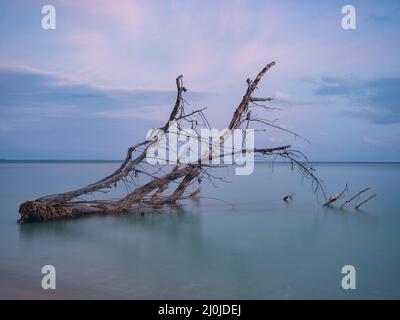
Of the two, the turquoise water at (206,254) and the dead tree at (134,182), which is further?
the dead tree at (134,182)

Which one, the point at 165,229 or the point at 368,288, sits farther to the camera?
the point at 165,229

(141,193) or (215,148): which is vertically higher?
(215,148)

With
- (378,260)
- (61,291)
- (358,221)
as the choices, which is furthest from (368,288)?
(358,221)

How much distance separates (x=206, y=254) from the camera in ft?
17.2

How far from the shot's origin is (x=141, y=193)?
7691 mm

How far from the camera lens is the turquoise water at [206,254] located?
13.3ft

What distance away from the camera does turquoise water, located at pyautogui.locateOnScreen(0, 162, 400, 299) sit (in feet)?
13.3

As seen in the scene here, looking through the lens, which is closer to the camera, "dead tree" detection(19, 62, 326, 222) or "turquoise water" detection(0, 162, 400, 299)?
"turquoise water" detection(0, 162, 400, 299)
